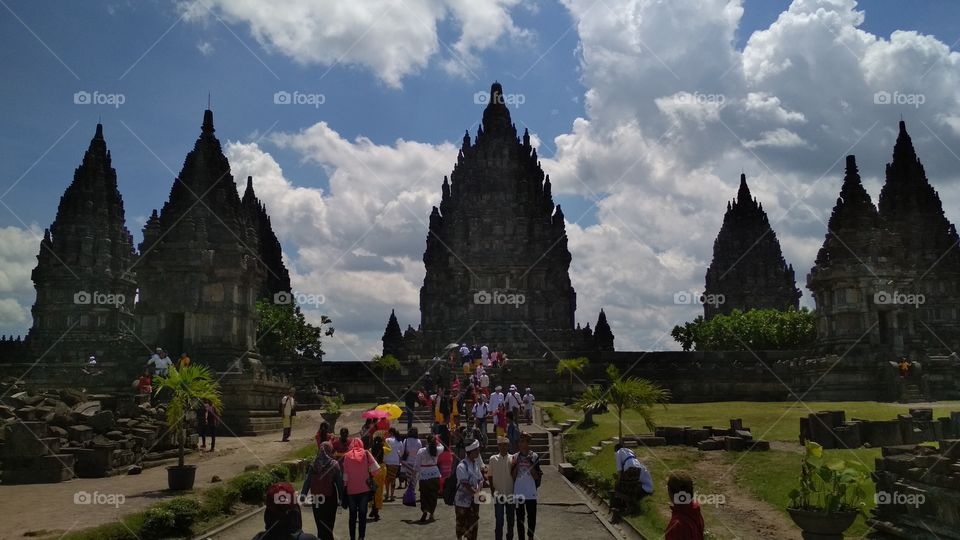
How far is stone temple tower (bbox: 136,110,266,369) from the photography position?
33.9 m

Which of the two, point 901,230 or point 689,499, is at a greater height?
point 901,230

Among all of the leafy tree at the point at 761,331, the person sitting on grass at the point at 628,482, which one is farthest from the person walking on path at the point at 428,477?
the leafy tree at the point at 761,331

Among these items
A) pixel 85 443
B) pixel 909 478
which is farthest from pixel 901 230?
pixel 85 443

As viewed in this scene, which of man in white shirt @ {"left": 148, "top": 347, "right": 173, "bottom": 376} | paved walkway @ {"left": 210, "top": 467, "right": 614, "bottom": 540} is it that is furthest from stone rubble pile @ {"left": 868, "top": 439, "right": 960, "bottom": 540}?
man in white shirt @ {"left": 148, "top": 347, "right": 173, "bottom": 376}

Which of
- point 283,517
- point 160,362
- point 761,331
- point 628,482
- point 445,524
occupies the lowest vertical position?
point 445,524

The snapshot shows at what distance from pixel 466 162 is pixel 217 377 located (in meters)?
45.7

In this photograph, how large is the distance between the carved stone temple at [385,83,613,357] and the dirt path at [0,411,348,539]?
38719mm

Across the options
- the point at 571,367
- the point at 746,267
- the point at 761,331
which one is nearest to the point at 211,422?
the point at 571,367

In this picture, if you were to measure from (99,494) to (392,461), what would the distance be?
561cm

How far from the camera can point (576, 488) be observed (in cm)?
1792

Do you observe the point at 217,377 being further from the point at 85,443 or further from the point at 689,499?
the point at 689,499

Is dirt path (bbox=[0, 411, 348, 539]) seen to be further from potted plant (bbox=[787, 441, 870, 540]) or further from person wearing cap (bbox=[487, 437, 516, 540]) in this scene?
potted plant (bbox=[787, 441, 870, 540])

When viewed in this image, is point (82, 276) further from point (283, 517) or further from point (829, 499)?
point (283, 517)

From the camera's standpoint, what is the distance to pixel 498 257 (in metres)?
67.1
